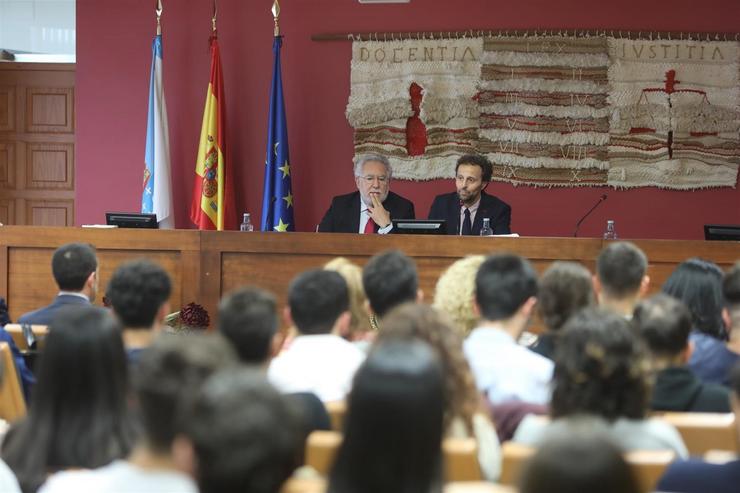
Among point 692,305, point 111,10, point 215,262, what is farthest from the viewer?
point 111,10

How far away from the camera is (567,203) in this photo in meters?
6.69

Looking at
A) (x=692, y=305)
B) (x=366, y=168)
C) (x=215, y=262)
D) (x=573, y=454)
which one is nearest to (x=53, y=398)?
(x=573, y=454)

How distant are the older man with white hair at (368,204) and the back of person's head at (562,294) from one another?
3013 millimetres

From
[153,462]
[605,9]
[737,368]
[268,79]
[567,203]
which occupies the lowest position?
[153,462]

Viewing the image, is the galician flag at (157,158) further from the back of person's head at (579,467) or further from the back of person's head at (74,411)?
the back of person's head at (579,467)

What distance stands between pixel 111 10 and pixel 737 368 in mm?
6094

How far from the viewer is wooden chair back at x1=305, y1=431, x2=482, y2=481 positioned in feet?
6.01

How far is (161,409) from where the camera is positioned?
1.55 metres

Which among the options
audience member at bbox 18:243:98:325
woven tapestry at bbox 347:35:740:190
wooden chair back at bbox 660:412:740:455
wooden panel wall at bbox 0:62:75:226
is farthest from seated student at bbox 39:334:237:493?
wooden panel wall at bbox 0:62:75:226

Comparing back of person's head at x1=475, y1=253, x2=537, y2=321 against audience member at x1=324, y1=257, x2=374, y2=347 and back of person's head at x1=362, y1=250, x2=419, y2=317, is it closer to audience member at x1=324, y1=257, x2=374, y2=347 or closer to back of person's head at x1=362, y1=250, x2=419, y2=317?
back of person's head at x1=362, y1=250, x2=419, y2=317

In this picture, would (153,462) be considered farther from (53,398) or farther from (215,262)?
(215,262)

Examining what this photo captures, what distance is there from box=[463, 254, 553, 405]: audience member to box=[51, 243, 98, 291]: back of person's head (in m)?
1.59

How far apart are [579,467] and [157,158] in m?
5.96

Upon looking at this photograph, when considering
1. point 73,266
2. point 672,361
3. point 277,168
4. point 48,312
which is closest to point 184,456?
point 672,361
